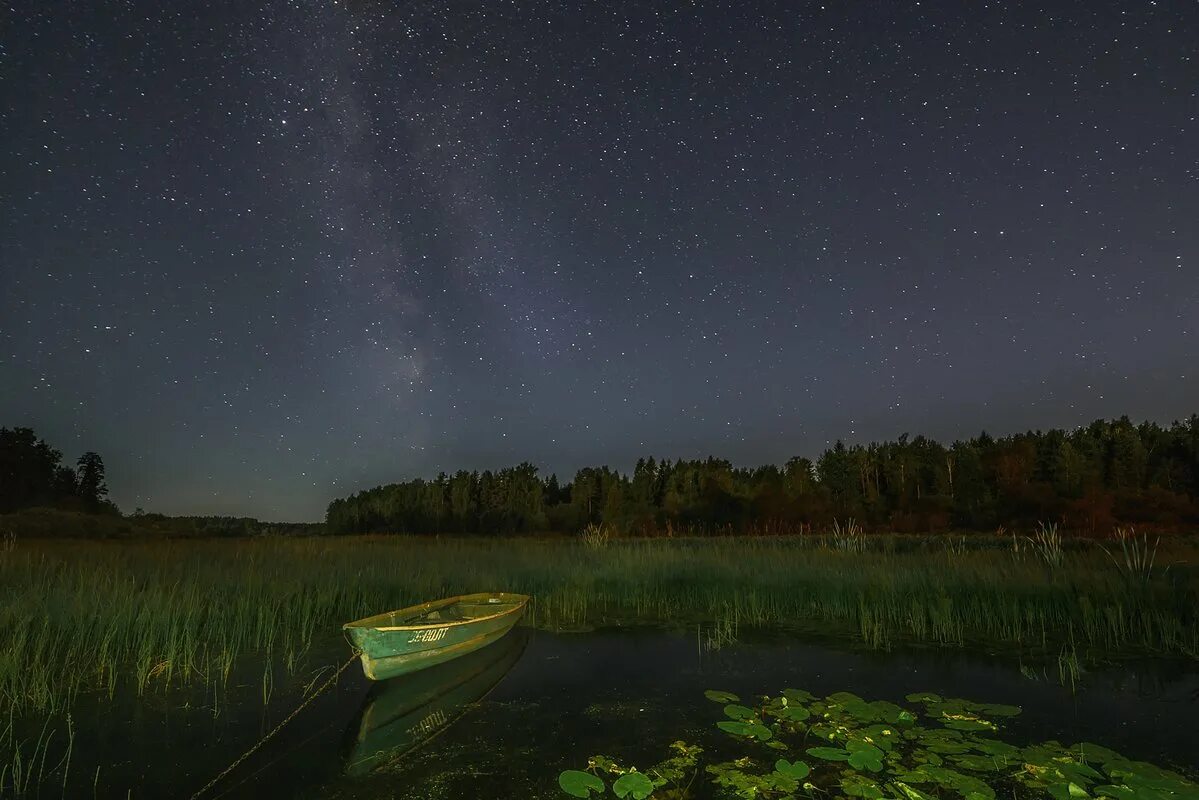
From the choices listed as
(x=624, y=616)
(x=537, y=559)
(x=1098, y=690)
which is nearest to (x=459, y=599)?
(x=624, y=616)

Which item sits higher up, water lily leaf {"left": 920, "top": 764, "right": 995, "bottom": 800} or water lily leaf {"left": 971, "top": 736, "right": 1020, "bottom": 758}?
water lily leaf {"left": 920, "top": 764, "right": 995, "bottom": 800}

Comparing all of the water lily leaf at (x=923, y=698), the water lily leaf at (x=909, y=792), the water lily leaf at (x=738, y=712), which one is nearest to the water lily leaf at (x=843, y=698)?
the water lily leaf at (x=923, y=698)

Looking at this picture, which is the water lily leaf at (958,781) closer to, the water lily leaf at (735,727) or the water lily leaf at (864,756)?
the water lily leaf at (864,756)

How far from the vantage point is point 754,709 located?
6.68 metres

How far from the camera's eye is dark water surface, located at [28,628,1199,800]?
5.09m

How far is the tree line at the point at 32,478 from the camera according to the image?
53.5 metres

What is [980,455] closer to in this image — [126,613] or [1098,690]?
[1098,690]

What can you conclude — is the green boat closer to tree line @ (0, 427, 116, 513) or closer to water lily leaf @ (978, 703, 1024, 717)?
water lily leaf @ (978, 703, 1024, 717)

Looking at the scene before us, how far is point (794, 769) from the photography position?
193 inches

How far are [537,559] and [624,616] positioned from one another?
23.0 ft

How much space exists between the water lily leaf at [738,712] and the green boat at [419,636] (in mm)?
3975

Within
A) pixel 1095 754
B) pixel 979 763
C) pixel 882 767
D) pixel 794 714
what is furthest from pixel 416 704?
pixel 1095 754

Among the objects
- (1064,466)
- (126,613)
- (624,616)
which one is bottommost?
(624,616)

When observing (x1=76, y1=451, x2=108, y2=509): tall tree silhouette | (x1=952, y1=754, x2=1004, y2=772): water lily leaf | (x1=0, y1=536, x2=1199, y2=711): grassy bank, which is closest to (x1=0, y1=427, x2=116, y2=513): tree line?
(x1=76, y1=451, x2=108, y2=509): tall tree silhouette
